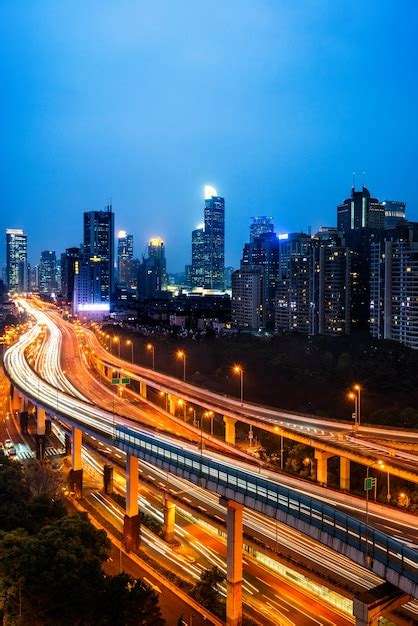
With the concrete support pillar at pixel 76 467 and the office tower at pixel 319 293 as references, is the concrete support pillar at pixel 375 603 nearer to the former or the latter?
the concrete support pillar at pixel 76 467

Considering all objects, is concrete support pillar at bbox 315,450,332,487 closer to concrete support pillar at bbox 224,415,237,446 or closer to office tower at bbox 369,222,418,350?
concrete support pillar at bbox 224,415,237,446

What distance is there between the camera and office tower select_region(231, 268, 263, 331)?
93.1 m

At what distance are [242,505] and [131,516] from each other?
266 inches

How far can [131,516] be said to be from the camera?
22031 millimetres

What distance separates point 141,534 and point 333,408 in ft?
69.3

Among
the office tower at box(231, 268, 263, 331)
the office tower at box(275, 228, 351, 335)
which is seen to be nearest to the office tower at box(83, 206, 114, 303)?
the office tower at box(231, 268, 263, 331)

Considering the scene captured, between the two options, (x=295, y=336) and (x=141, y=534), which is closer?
(x=141, y=534)

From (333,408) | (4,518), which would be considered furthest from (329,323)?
(4,518)

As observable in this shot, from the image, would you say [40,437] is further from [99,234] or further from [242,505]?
[99,234]

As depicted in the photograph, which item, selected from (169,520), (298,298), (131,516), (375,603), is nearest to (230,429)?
(169,520)

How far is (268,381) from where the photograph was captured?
1949 inches

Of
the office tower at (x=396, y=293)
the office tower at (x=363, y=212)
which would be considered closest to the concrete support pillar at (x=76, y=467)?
the office tower at (x=396, y=293)

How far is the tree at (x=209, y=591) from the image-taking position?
17.4 metres

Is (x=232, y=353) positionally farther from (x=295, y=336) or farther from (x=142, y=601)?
(x=142, y=601)
